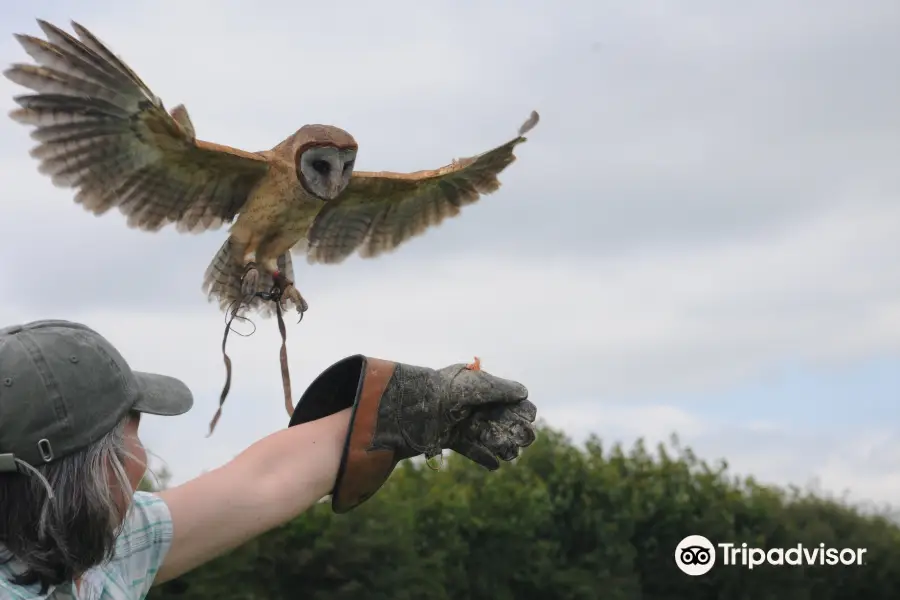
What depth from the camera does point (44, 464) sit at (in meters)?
1.97

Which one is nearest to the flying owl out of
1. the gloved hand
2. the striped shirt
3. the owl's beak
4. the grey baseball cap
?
the owl's beak

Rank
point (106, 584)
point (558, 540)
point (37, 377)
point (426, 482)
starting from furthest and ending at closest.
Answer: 1. point (558, 540)
2. point (426, 482)
3. point (106, 584)
4. point (37, 377)

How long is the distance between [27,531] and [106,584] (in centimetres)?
27

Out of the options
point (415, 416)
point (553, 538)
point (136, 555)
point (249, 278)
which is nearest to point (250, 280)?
point (249, 278)

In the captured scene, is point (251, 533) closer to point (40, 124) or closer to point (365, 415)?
point (365, 415)

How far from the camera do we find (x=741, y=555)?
9.51 meters

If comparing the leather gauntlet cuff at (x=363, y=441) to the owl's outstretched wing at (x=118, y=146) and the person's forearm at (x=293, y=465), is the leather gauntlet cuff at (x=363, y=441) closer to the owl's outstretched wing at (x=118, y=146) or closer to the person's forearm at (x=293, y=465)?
the person's forearm at (x=293, y=465)

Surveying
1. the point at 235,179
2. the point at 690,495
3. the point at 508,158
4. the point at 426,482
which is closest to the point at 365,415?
the point at 235,179

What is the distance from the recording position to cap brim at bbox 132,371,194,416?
211 centimetres

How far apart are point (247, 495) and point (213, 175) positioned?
1.50m

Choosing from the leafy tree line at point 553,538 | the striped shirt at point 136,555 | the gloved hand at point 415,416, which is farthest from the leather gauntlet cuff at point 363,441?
the leafy tree line at point 553,538

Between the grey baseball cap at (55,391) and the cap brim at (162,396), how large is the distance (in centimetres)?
4

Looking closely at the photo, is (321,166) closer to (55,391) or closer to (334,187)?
(334,187)

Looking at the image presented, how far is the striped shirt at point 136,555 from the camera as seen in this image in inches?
86.0
